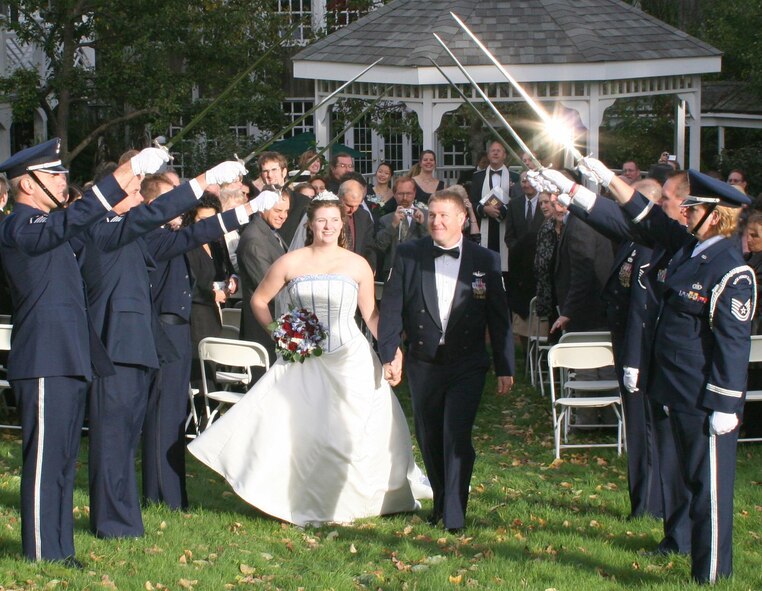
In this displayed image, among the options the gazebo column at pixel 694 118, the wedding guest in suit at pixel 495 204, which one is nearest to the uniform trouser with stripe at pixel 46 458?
the wedding guest in suit at pixel 495 204

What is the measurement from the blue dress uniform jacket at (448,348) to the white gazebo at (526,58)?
824 centimetres

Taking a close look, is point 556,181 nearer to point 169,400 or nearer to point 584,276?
point 169,400

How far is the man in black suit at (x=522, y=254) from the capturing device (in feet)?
41.6

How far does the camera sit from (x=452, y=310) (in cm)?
759

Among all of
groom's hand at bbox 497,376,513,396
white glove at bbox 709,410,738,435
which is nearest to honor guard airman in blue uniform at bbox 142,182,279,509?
groom's hand at bbox 497,376,513,396

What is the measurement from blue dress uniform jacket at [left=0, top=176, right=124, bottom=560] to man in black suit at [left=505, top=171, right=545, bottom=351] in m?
6.71

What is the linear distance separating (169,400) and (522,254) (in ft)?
18.4

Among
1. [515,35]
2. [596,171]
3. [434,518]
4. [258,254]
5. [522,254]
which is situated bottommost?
[434,518]

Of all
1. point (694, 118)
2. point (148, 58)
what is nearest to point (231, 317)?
point (694, 118)

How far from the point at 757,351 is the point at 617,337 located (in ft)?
5.95

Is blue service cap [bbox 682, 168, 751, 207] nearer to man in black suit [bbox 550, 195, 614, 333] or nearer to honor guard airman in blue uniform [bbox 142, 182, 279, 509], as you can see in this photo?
honor guard airman in blue uniform [bbox 142, 182, 279, 509]

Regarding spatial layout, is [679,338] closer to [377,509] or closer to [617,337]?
[617,337]

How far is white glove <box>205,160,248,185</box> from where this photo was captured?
6.61 metres

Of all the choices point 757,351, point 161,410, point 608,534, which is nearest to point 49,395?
point 161,410
